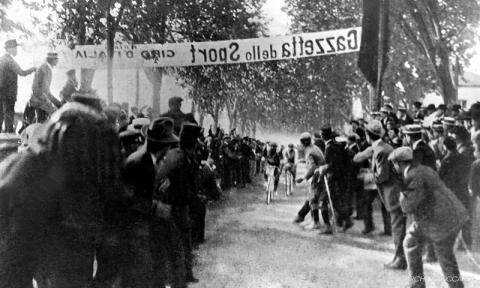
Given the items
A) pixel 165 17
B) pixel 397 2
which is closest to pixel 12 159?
pixel 165 17

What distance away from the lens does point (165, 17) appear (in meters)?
8.75

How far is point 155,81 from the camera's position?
9305 mm

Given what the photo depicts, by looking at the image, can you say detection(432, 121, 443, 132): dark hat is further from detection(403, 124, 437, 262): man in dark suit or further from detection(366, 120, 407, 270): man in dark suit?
detection(366, 120, 407, 270): man in dark suit

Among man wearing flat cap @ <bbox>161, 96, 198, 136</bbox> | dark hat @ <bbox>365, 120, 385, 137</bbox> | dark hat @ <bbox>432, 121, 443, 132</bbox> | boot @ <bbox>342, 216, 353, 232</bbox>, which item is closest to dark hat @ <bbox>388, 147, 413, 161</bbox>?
dark hat @ <bbox>365, 120, 385, 137</bbox>

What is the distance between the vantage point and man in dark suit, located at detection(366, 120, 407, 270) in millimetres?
6805

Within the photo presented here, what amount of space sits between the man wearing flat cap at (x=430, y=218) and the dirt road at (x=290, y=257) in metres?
1.13

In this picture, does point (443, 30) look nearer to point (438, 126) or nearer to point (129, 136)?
point (438, 126)

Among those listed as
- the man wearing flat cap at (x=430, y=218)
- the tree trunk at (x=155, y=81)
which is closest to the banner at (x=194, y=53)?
the tree trunk at (x=155, y=81)

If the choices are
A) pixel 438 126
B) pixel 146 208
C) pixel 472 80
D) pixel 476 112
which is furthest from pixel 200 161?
pixel 472 80

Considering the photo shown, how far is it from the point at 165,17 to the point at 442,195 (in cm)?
546

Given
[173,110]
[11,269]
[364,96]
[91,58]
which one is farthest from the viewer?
[364,96]

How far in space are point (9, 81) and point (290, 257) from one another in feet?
14.5

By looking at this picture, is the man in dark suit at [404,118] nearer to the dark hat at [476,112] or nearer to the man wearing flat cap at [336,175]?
the man wearing flat cap at [336,175]

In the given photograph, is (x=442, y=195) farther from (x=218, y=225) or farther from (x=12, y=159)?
(x=218, y=225)
